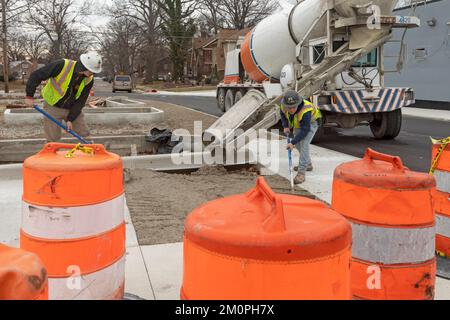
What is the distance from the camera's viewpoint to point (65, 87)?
21.7 ft

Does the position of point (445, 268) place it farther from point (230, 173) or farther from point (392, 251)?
point (230, 173)

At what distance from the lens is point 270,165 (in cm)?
811

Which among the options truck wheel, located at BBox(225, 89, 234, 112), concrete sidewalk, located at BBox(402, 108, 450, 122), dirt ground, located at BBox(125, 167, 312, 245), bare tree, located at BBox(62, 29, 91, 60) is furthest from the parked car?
dirt ground, located at BBox(125, 167, 312, 245)

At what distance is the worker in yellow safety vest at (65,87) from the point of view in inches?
251

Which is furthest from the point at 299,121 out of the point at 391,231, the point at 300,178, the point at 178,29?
the point at 178,29

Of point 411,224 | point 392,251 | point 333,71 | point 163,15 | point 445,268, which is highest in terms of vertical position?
point 163,15

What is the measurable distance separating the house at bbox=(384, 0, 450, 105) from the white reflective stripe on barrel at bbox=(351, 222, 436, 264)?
18762 millimetres

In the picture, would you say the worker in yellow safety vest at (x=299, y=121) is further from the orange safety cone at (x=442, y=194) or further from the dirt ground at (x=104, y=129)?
the dirt ground at (x=104, y=129)

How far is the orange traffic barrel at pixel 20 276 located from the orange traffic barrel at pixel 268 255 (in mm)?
588

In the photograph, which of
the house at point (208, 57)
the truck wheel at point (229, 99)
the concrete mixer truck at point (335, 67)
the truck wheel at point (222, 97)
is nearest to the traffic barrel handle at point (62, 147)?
the concrete mixer truck at point (335, 67)

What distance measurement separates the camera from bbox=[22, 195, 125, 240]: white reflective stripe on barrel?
9.30ft

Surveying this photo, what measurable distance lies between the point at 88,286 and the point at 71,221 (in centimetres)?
43

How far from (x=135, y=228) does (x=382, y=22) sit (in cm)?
795
